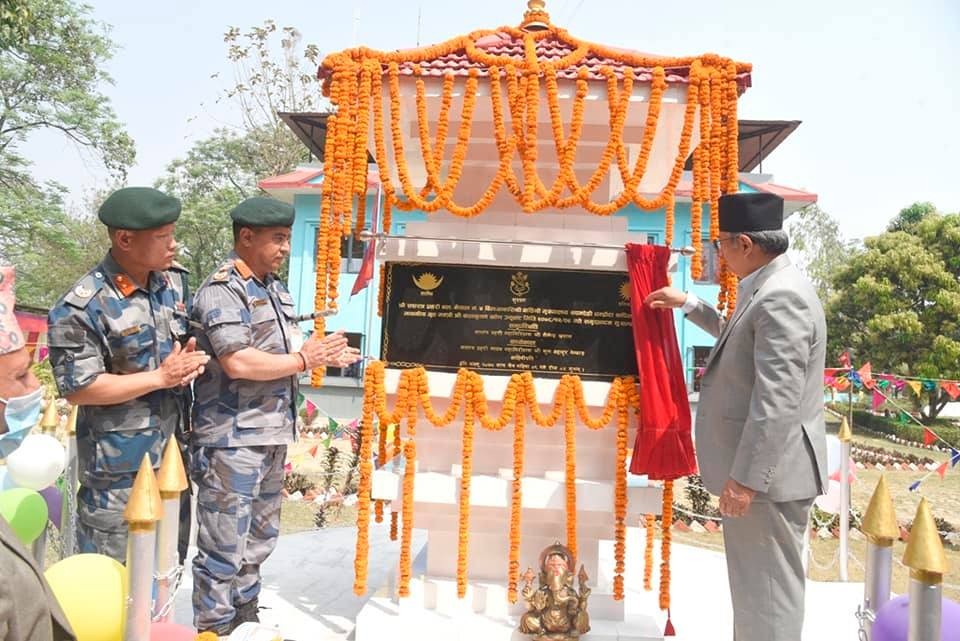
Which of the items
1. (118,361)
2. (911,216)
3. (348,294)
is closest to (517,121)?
(118,361)

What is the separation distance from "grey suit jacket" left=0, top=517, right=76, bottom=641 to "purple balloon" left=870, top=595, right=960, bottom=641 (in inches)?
101

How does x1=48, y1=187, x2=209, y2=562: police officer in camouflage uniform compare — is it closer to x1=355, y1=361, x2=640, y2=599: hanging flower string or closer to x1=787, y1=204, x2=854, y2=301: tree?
x1=355, y1=361, x2=640, y2=599: hanging flower string

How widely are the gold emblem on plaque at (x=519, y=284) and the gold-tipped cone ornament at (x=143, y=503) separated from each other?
2.09 metres

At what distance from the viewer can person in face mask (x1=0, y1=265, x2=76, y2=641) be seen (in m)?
1.61

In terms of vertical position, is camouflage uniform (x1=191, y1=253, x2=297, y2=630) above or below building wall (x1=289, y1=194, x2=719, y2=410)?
below

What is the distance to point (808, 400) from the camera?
9.46ft

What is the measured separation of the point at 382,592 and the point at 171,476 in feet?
6.33

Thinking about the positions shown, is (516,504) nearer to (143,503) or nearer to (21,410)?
(143,503)

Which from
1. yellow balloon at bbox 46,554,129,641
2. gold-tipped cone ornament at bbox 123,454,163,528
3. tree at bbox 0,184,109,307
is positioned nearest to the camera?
gold-tipped cone ornament at bbox 123,454,163,528

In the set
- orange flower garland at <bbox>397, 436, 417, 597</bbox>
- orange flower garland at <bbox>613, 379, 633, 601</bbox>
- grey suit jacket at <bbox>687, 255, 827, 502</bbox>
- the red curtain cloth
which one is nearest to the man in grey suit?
grey suit jacket at <bbox>687, 255, 827, 502</bbox>

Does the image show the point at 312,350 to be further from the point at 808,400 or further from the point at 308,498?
the point at 308,498

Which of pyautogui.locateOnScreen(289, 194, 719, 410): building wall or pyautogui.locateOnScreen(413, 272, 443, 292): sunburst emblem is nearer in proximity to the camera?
pyautogui.locateOnScreen(413, 272, 443, 292): sunburst emblem

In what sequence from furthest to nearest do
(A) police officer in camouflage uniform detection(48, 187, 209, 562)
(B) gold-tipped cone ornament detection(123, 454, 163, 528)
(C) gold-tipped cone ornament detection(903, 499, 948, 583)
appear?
1. (A) police officer in camouflage uniform detection(48, 187, 209, 562)
2. (B) gold-tipped cone ornament detection(123, 454, 163, 528)
3. (C) gold-tipped cone ornament detection(903, 499, 948, 583)

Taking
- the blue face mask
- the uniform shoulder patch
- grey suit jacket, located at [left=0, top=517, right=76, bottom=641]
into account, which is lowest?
grey suit jacket, located at [left=0, top=517, right=76, bottom=641]
